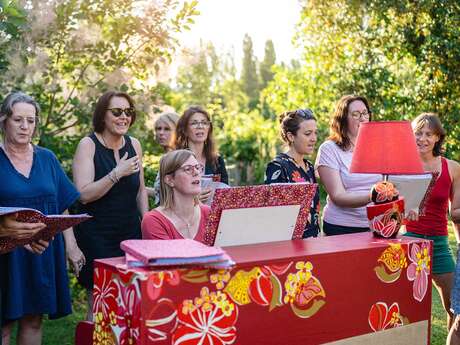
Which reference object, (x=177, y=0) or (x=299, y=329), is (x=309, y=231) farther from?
(x=177, y=0)

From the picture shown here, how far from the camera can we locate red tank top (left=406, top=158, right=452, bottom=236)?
4109mm

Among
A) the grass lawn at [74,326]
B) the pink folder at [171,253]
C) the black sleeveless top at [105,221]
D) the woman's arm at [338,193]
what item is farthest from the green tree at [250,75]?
the pink folder at [171,253]

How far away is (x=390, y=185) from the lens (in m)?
3.21

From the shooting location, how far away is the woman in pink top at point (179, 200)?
3082mm

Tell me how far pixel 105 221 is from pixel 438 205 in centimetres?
205

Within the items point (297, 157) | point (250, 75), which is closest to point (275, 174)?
point (297, 157)

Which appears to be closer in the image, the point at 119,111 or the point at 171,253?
the point at 171,253

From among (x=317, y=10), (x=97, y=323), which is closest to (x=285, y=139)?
(x=97, y=323)

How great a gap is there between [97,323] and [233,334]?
504 mm

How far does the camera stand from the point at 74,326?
549cm

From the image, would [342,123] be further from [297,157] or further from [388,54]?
[388,54]

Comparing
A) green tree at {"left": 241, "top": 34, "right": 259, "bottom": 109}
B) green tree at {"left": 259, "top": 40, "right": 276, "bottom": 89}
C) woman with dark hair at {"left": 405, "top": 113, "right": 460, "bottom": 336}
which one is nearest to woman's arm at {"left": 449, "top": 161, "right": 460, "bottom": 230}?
woman with dark hair at {"left": 405, "top": 113, "right": 460, "bottom": 336}

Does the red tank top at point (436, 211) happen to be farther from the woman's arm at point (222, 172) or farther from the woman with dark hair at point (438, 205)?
the woman's arm at point (222, 172)

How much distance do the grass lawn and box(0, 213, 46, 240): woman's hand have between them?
2.50 m
